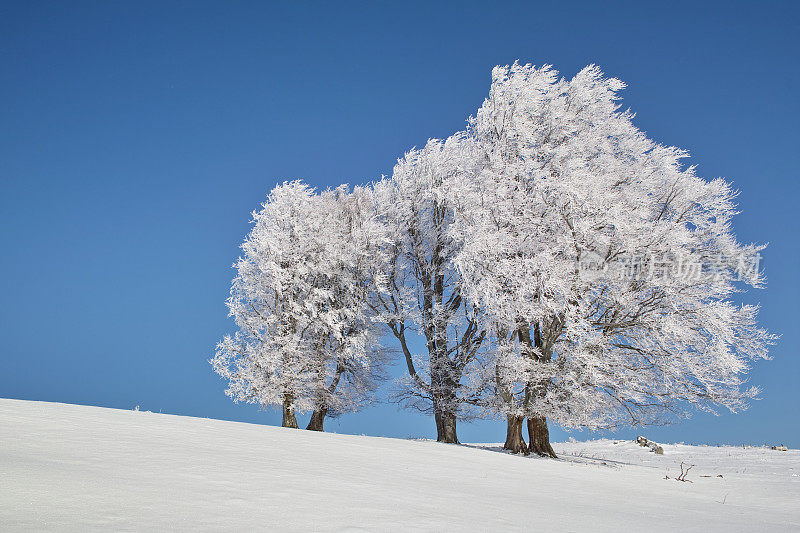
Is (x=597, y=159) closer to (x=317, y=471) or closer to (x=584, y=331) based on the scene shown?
(x=584, y=331)

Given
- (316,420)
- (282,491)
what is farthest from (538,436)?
(282,491)

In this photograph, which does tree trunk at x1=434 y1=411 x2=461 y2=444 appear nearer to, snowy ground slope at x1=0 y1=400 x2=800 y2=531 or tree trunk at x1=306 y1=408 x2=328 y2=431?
tree trunk at x1=306 y1=408 x2=328 y2=431

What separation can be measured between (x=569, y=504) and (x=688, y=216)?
43.1 feet

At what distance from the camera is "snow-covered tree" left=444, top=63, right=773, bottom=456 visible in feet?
46.9

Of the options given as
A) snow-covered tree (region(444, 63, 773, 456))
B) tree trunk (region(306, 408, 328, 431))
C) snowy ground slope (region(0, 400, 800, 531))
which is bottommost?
tree trunk (region(306, 408, 328, 431))

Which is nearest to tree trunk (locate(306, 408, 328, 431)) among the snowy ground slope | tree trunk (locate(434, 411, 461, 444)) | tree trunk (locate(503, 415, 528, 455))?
tree trunk (locate(434, 411, 461, 444))

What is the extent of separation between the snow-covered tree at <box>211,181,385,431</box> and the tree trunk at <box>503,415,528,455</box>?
6077 millimetres

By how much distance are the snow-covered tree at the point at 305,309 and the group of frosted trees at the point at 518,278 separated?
0.29 ft

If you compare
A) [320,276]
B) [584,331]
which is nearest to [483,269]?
[584,331]

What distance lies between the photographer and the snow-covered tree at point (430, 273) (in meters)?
18.2

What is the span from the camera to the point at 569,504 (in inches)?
228

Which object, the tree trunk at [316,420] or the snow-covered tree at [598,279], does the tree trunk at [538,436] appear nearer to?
the snow-covered tree at [598,279]

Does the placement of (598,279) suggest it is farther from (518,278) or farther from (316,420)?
(316,420)

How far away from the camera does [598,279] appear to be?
15.2 m
